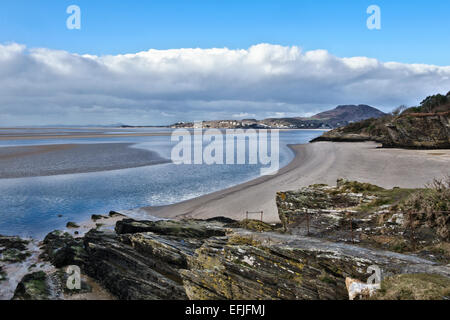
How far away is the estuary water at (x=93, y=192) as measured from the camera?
18297mm

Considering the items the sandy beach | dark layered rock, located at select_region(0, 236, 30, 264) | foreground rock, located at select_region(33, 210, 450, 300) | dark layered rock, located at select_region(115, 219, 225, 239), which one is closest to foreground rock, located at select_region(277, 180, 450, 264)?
foreground rock, located at select_region(33, 210, 450, 300)

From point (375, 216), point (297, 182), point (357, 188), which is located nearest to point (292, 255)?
point (375, 216)

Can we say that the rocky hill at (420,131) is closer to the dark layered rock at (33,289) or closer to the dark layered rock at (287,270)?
the dark layered rock at (287,270)

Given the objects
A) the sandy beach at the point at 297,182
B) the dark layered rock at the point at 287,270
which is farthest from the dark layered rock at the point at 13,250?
the dark layered rock at the point at 287,270

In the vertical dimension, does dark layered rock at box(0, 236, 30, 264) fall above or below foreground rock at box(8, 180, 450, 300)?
below

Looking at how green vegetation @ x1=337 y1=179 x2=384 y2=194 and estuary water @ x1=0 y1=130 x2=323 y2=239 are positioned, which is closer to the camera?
green vegetation @ x1=337 y1=179 x2=384 y2=194

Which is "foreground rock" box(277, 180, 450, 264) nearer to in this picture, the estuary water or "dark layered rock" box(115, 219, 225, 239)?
"dark layered rock" box(115, 219, 225, 239)

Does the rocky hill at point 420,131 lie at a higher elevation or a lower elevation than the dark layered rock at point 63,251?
higher

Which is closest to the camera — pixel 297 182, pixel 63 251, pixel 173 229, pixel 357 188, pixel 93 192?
pixel 63 251

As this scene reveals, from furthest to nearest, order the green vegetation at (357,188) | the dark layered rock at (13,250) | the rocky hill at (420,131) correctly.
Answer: the rocky hill at (420,131), the green vegetation at (357,188), the dark layered rock at (13,250)

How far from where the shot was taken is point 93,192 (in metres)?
25.0

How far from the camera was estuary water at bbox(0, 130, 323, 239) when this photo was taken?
18.3 metres

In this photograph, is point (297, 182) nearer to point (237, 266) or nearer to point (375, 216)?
point (375, 216)
